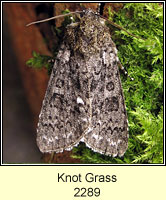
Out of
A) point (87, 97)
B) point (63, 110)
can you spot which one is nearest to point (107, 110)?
point (87, 97)

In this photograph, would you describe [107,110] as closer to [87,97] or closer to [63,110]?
[87,97]

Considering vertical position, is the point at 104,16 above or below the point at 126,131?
above

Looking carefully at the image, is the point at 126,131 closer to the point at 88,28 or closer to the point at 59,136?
the point at 59,136

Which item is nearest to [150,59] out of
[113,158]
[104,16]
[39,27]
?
[104,16]
